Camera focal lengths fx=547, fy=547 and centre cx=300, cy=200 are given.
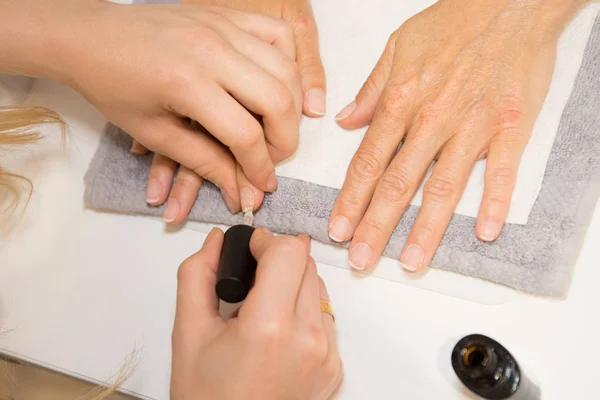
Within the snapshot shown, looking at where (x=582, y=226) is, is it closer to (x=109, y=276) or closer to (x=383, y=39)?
(x=383, y=39)

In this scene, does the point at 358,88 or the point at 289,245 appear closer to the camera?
the point at 289,245

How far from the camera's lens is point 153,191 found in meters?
0.82

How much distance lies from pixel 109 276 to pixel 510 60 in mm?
650

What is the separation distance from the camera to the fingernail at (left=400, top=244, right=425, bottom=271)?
0.70m

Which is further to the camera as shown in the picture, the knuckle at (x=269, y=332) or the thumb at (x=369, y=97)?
the thumb at (x=369, y=97)

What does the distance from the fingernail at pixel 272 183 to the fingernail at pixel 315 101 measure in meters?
0.12

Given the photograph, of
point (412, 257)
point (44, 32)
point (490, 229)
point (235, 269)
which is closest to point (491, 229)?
point (490, 229)

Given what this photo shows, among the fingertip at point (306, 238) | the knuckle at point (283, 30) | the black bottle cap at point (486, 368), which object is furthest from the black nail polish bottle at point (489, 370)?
the knuckle at point (283, 30)

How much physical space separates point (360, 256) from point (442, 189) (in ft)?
0.45

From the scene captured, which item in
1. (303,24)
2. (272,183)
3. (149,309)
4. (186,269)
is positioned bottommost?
(149,309)

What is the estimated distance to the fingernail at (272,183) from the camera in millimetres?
758

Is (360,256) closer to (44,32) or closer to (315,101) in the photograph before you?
(315,101)

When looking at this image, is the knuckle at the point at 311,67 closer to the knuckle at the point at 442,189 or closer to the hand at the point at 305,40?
the hand at the point at 305,40

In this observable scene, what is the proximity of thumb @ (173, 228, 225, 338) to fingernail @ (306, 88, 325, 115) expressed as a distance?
27cm
